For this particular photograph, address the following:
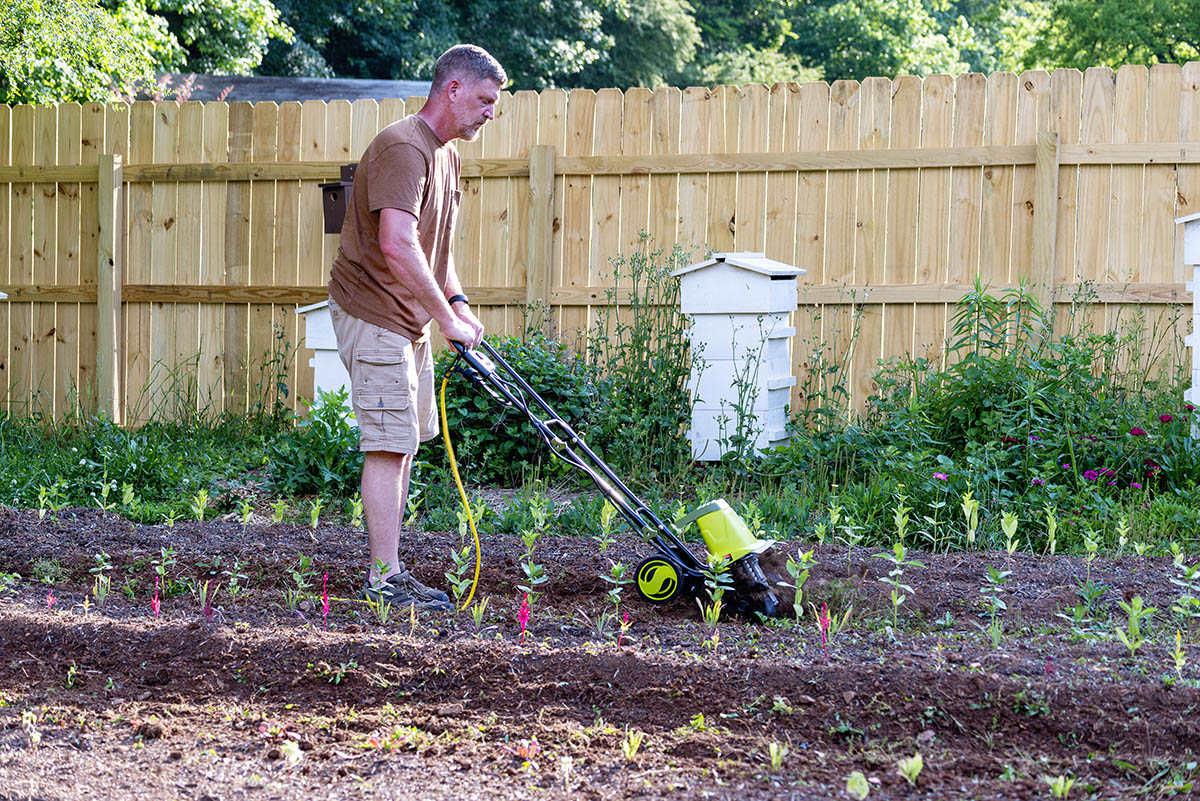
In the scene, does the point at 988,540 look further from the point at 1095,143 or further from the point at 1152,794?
the point at 1095,143

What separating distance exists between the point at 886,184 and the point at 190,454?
410 centimetres

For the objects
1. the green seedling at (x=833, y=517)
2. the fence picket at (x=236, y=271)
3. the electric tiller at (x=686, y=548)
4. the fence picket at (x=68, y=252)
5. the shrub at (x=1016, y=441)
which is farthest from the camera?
the fence picket at (x=68, y=252)

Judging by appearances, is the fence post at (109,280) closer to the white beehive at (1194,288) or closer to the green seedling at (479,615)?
the green seedling at (479,615)

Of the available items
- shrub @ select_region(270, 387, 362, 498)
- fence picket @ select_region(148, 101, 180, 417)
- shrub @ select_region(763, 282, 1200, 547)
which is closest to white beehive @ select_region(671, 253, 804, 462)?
shrub @ select_region(763, 282, 1200, 547)

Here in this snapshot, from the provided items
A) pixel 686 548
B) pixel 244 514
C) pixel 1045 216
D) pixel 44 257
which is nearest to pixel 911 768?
pixel 686 548

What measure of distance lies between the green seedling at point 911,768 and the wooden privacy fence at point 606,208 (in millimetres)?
4701

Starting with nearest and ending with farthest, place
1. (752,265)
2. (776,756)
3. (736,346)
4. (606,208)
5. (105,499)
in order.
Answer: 1. (776,756)
2. (105,499)
3. (752,265)
4. (736,346)
5. (606,208)

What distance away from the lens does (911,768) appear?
240 cm

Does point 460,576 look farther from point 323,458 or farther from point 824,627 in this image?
point 323,458

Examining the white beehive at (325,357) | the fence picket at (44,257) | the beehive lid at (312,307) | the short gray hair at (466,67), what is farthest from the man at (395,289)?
the fence picket at (44,257)

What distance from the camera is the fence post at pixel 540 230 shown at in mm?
7414

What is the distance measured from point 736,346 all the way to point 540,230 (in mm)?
1629

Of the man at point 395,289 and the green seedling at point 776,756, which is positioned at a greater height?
the man at point 395,289

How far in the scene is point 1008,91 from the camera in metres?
6.77
